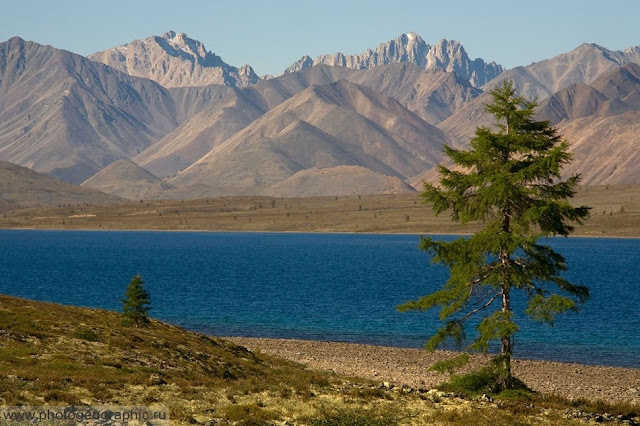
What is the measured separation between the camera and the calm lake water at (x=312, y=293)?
244 ft

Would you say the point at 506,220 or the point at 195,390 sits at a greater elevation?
the point at 506,220

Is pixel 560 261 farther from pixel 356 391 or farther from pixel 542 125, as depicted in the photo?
pixel 356 391

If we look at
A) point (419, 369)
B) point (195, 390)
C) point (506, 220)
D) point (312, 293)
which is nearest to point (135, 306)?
point (419, 369)

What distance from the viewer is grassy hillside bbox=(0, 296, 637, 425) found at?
28328 mm

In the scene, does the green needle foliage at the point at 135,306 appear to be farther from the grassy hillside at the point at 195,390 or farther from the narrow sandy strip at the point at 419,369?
the narrow sandy strip at the point at 419,369

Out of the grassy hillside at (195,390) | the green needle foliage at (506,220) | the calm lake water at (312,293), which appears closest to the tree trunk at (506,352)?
the green needle foliage at (506,220)

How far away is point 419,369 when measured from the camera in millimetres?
55312

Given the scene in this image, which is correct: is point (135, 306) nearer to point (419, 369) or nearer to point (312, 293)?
point (419, 369)

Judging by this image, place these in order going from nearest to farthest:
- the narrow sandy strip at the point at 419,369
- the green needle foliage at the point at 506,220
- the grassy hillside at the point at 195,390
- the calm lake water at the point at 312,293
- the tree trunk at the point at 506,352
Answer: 1. the grassy hillside at the point at 195,390
2. the tree trunk at the point at 506,352
3. the green needle foliage at the point at 506,220
4. the narrow sandy strip at the point at 419,369
5. the calm lake water at the point at 312,293

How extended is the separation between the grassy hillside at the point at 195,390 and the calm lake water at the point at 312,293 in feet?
102

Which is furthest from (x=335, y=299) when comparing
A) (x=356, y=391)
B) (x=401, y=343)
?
(x=356, y=391)

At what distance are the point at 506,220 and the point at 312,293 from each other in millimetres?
77563

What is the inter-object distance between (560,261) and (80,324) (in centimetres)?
2811

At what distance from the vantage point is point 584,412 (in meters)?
30.9
